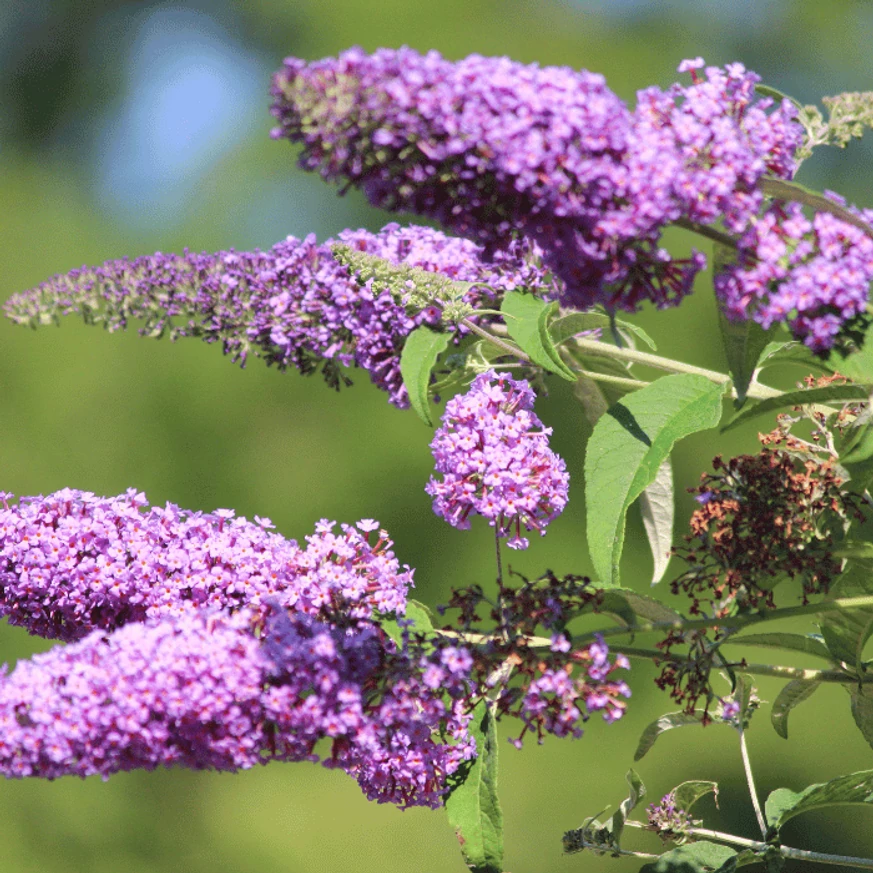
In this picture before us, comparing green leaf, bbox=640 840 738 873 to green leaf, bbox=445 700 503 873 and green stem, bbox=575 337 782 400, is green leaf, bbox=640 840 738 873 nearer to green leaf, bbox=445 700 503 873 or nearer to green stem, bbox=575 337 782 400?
green leaf, bbox=445 700 503 873

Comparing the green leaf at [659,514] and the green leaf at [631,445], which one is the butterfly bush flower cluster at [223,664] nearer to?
the green leaf at [631,445]

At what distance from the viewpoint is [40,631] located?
138 centimetres

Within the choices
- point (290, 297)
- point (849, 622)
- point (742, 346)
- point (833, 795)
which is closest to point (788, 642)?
point (849, 622)

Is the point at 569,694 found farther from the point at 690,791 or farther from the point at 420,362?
the point at 690,791

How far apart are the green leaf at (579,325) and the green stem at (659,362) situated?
18mm

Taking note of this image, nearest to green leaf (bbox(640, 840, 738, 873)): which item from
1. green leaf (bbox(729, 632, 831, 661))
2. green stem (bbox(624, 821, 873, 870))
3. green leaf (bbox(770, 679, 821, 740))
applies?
green stem (bbox(624, 821, 873, 870))

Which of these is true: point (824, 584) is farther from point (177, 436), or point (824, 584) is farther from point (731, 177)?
point (177, 436)

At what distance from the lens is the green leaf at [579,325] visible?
57.5 inches

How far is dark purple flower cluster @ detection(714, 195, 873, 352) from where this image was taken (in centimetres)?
94

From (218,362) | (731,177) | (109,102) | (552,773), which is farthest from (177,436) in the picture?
(731,177)

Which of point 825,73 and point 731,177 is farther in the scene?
point 825,73

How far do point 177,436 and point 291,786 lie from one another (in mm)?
1818

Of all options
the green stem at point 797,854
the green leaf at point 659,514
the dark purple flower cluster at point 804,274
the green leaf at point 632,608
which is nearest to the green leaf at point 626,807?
the green stem at point 797,854

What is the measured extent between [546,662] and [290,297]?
70 centimetres
